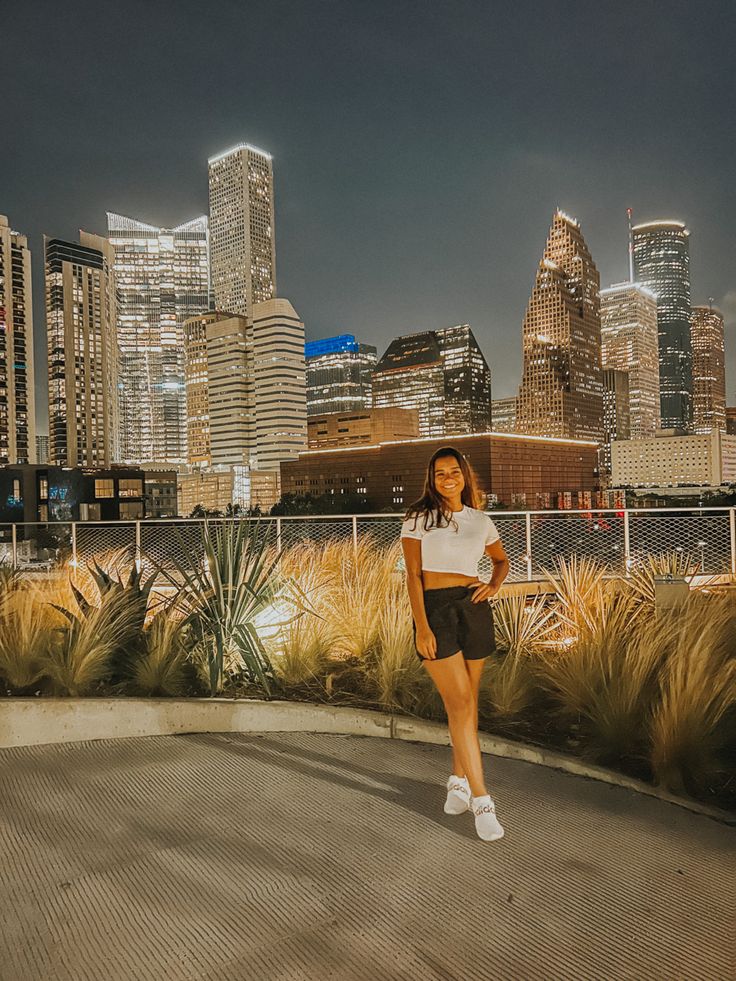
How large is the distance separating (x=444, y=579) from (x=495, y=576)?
320 millimetres

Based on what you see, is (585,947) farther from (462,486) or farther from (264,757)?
(264,757)

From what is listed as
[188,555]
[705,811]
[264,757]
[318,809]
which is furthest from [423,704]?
[188,555]

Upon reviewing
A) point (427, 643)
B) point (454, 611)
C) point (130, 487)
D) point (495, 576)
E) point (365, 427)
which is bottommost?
point (427, 643)

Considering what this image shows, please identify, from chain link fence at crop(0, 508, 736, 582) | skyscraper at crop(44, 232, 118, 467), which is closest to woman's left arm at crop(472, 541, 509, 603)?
chain link fence at crop(0, 508, 736, 582)

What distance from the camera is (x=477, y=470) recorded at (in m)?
116

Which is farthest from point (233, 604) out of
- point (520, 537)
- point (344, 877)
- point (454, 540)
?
point (520, 537)

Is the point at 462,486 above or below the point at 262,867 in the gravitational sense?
above

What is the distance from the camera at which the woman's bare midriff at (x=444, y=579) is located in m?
3.22

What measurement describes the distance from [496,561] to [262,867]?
1.70 m

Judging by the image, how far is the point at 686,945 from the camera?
233 centimetres

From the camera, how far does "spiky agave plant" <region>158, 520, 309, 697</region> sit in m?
5.16

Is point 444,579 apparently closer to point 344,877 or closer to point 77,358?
point 344,877

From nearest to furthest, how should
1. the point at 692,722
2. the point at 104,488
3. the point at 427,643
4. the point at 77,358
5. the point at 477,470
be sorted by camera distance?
the point at 427,643 < the point at 692,722 < the point at 104,488 < the point at 477,470 < the point at 77,358

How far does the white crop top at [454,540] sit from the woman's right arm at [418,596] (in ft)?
0.09
